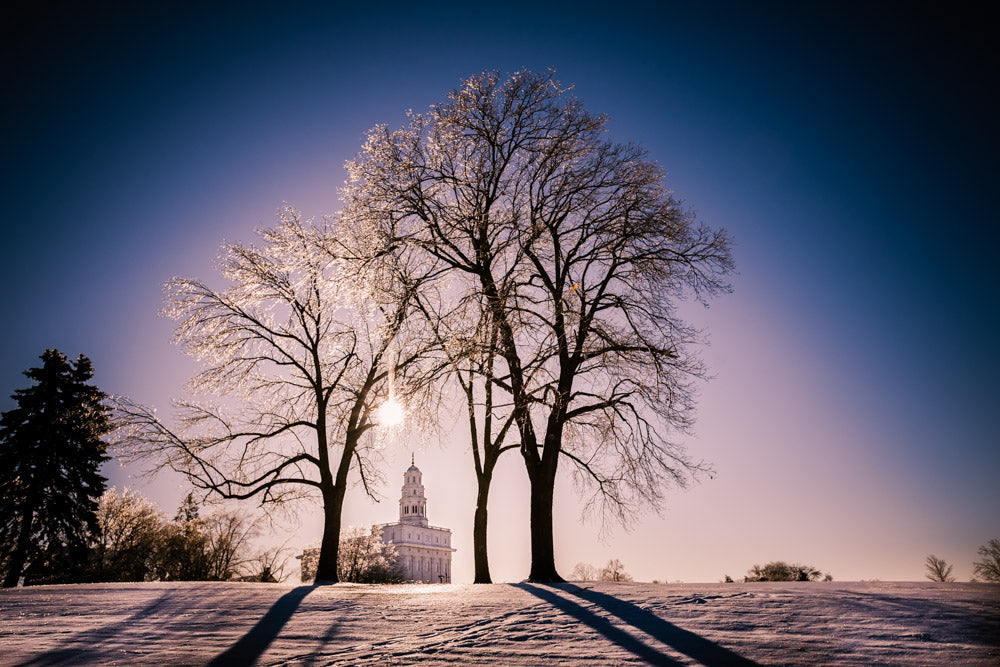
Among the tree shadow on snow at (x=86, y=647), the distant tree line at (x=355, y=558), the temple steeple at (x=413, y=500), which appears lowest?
the tree shadow on snow at (x=86, y=647)

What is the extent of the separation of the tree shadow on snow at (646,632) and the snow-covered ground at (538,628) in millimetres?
18

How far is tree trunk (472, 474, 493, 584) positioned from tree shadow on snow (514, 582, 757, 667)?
7.33 meters

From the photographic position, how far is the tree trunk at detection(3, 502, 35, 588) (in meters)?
25.5

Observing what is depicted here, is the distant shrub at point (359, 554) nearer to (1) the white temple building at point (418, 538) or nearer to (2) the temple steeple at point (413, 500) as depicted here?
(1) the white temple building at point (418, 538)

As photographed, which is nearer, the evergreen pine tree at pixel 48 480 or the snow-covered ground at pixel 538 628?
the snow-covered ground at pixel 538 628

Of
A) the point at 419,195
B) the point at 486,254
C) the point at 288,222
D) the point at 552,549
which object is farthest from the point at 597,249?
the point at 288,222

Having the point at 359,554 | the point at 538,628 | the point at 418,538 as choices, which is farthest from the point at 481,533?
the point at 418,538

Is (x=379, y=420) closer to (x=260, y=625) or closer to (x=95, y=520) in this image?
(x=260, y=625)

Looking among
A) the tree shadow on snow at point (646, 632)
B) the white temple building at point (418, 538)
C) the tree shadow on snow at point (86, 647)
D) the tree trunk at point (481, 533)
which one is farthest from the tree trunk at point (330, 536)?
the white temple building at point (418, 538)

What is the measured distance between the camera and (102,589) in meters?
11.1

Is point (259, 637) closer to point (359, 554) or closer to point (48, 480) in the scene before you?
point (48, 480)

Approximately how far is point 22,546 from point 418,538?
109 meters

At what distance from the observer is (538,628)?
260 inches

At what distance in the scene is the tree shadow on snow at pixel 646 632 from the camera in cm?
512
